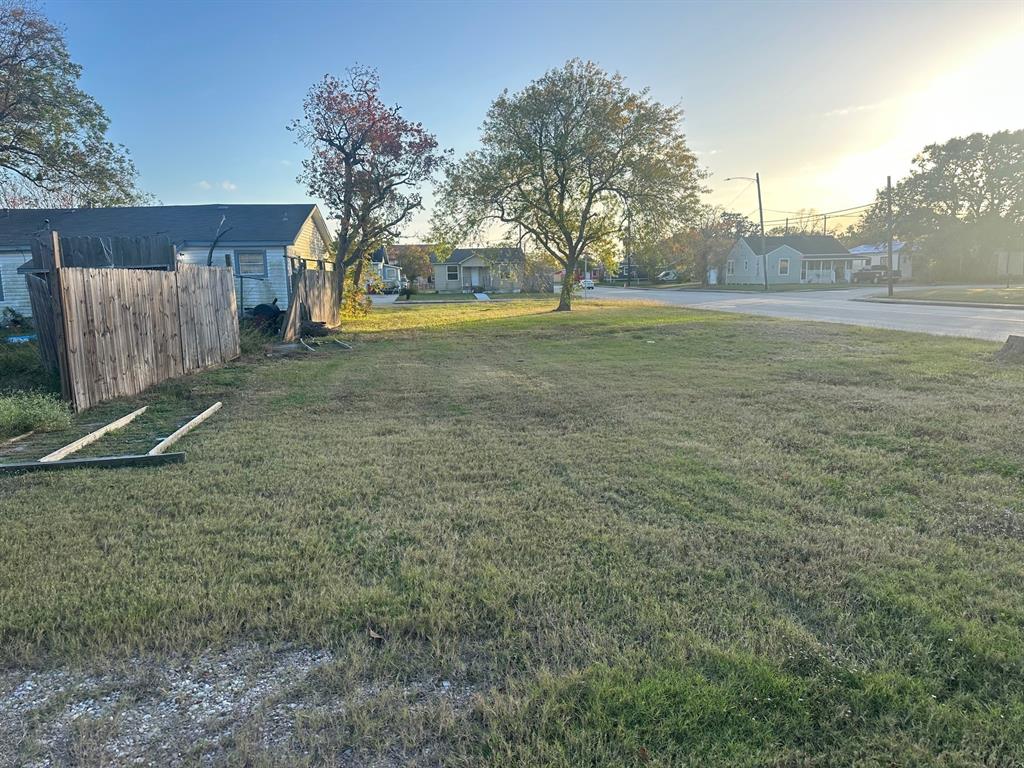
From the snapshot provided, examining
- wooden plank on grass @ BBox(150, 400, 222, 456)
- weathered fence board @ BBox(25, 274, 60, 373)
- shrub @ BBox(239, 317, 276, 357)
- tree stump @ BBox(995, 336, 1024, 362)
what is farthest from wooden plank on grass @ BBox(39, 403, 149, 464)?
tree stump @ BBox(995, 336, 1024, 362)

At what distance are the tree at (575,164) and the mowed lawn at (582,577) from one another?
20.6 m

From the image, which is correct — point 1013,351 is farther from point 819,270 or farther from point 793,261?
point 819,270

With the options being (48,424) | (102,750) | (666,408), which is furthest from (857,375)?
(48,424)

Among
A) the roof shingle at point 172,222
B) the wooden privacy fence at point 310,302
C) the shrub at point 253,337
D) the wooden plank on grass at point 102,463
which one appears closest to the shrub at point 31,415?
the wooden plank on grass at point 102,463

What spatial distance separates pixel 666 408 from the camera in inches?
282

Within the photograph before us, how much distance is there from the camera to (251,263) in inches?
872

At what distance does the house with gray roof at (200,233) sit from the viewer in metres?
21.0

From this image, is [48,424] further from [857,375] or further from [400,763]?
[857,375]

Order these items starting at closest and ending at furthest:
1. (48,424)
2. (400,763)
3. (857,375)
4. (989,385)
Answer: (400,763) → (48,424) → (989,385) → (857,375)

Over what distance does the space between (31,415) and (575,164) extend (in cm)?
2308

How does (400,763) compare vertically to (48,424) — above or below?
below

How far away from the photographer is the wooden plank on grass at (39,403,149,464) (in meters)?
5.33

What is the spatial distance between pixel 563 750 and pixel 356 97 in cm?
2367

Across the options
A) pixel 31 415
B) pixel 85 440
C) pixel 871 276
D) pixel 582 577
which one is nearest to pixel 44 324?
pixel 31 415
